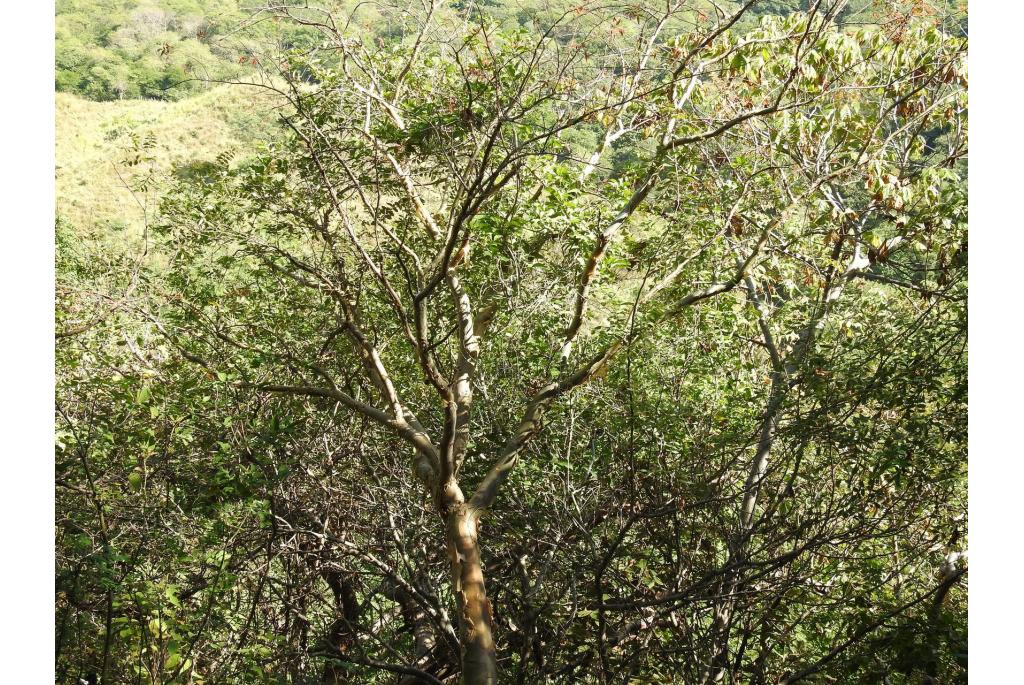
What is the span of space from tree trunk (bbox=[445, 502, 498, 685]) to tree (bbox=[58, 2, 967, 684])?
1 cm

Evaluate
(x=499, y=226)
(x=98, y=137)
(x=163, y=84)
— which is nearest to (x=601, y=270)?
(x=499, y=226)

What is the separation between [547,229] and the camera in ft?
14.8

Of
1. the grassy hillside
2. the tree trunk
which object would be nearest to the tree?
the tree trunk

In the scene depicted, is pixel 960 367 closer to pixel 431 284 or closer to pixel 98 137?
pixel 431 284

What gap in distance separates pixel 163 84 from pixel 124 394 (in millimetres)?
14435

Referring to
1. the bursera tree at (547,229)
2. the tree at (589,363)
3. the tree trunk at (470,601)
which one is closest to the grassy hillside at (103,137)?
the bursera tree at (547,229)

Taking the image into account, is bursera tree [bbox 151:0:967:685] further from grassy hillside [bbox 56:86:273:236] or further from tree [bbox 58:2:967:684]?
grassy hillside [bbox 56:86:273:236]

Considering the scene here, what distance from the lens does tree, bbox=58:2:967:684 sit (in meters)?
3.38

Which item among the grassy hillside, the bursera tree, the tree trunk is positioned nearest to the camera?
the tree trunk

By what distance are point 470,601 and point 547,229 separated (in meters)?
2.10

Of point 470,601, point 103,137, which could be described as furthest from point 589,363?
point 103,137

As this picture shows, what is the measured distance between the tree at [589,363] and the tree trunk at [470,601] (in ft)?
0.04

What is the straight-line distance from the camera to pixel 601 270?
489 centimetres

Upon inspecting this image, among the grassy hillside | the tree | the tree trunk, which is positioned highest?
the grassy hillside
